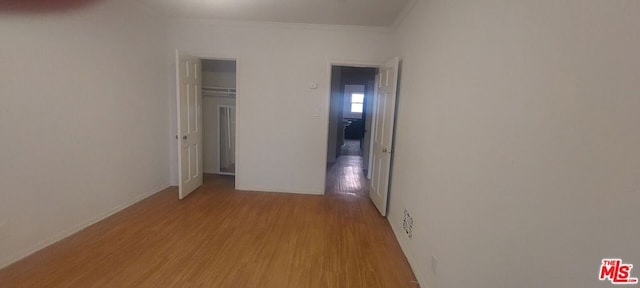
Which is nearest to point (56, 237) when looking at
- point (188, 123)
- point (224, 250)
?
point (224, 250)

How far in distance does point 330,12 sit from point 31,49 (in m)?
2.87

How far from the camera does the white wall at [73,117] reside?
2.09 meters

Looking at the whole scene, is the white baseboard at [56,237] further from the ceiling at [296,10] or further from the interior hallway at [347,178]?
the interior hallway at [347,178]

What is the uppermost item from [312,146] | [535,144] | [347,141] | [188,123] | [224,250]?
[535,144]

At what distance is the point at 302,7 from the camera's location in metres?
3.16

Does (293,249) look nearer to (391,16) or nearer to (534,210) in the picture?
(534,210)

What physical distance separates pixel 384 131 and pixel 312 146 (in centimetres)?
116

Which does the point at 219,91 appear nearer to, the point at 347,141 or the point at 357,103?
the point at 347,141

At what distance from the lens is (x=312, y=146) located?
4043 millimetres

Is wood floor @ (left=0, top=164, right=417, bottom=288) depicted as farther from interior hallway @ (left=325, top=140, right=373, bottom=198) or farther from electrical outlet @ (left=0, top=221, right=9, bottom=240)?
interior hallway @ (left=325, top=140, right=373, bottom=198)

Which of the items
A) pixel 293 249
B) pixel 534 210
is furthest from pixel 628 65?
pixel 293 249

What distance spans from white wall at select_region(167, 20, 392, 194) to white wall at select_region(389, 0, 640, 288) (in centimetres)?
205

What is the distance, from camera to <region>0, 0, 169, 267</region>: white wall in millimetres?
2086

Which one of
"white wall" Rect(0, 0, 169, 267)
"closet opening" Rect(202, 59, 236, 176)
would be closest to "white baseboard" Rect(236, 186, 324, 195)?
"closet opening" Rect(202, 59, 236, 176)
